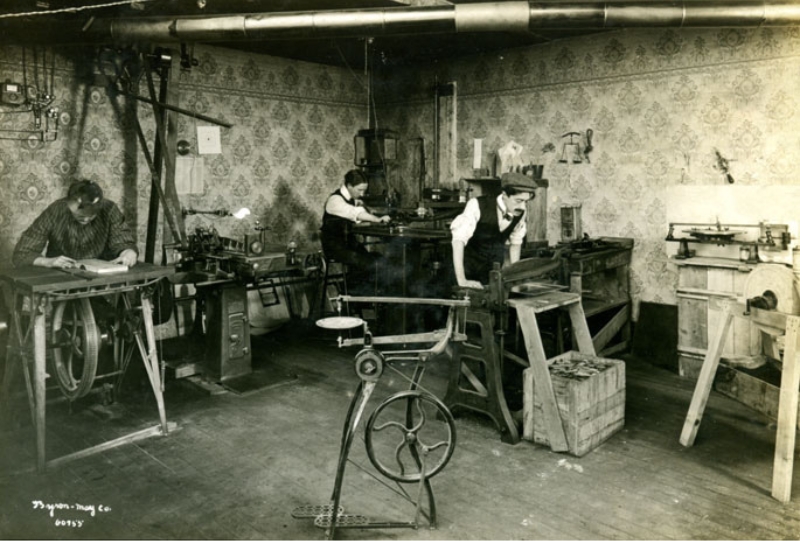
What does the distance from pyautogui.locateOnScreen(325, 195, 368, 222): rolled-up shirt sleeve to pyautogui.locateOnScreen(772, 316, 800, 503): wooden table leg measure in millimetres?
4338

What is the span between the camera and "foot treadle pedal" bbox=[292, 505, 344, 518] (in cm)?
328

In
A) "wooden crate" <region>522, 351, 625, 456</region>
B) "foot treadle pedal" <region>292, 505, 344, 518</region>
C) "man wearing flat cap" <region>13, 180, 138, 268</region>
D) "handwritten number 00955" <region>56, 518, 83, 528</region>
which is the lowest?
"handwritten number 00955" <region>56, 518, 83, 528</region>

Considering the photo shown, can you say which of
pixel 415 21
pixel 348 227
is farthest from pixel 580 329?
pixel 348 227

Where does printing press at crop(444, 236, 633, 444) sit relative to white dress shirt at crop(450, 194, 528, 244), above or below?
below

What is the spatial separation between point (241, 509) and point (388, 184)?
6060mm

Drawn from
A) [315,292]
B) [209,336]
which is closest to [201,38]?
[209,336]

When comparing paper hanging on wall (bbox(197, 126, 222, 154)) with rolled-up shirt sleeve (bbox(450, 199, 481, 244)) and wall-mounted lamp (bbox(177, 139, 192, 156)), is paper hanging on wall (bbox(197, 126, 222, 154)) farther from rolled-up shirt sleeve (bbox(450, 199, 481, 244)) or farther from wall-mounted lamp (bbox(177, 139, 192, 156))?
rolled-up shirt sleeve (bbox(450, 199, 481, 244))

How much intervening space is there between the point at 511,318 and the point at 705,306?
1.73m

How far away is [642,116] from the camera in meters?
6.53

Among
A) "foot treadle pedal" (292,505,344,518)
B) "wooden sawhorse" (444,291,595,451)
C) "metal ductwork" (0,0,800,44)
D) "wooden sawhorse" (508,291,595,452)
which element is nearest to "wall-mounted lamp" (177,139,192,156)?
"metal ductwork" (0,0,800,44)

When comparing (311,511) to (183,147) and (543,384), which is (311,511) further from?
(183,147)

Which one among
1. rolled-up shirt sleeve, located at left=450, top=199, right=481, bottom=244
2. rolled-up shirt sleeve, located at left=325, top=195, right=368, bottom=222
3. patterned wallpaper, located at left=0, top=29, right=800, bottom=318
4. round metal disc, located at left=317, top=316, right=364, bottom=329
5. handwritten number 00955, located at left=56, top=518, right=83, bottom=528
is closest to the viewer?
round metal disc, located at left=317, top=316, right=364, bottom=329

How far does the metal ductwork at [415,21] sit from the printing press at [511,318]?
191 centimetres

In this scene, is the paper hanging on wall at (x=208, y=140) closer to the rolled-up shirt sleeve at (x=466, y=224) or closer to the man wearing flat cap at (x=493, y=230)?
the man wearing flat cap at (x=493, y=230)
